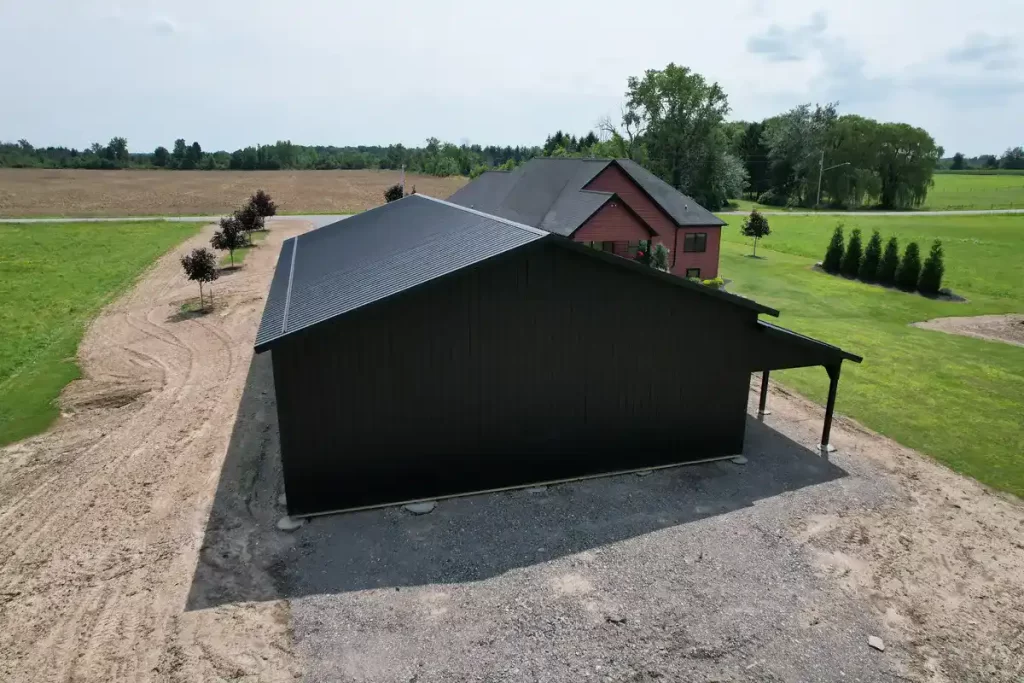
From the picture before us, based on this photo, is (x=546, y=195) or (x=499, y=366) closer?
(x=499, y=366)

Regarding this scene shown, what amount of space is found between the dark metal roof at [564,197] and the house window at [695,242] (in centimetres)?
68

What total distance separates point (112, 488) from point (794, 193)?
92160mm

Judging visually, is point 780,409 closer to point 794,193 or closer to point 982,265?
point 982,265

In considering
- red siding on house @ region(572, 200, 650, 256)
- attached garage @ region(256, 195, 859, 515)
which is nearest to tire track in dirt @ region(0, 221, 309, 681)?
attached garage @ region(256, 195, 859, 515)

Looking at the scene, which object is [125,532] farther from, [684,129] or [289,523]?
[684,129]

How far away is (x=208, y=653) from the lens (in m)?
8.55

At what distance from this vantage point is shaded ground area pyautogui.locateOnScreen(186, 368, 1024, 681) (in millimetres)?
8641

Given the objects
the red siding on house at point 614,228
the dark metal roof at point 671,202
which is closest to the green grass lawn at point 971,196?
the dark metal roof at point 671,202

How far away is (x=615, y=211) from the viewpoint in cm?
3045

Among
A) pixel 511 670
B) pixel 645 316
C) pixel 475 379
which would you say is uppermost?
pixel 645 316

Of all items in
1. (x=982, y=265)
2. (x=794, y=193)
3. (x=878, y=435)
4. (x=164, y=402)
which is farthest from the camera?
(x=794, y=193)

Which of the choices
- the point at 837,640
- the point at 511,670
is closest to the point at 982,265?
the point at 837,640

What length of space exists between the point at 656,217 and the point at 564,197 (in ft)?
17.1

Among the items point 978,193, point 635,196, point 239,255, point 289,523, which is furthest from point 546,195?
point 978,193
